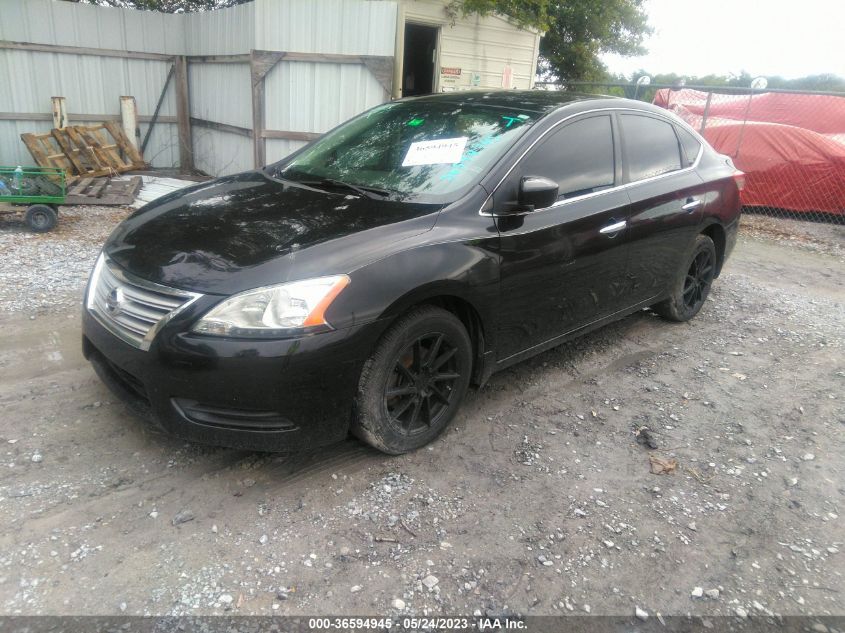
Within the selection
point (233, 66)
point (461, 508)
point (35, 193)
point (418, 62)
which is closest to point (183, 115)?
point (233, 66)

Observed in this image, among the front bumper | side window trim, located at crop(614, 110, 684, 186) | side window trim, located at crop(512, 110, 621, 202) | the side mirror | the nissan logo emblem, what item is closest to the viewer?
the front bumper

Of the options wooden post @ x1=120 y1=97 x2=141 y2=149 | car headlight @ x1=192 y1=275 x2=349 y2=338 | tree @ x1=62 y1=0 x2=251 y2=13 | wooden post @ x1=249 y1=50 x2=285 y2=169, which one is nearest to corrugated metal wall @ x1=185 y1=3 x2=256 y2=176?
wooden post @ x1=249 y1=50 x2=285 y2=169

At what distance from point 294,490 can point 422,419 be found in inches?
28.7

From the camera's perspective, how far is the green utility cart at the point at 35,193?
21.7 ft

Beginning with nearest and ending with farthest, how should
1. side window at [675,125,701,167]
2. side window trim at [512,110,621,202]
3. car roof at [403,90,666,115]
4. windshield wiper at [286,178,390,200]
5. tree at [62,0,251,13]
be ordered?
windshield wiper at [286,178,390,200] < side window trim at [512,110,621,202] < car roof at [403,90,666,115] < side window at [675,125,701,167] < tree at [62,0,251,13]

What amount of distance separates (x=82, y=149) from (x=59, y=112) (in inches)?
24.8

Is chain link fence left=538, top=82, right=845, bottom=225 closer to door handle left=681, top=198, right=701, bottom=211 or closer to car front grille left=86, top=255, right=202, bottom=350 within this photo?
door handle left=681, top=198, right=701, bottom=211

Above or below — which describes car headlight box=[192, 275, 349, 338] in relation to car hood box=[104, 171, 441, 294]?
below

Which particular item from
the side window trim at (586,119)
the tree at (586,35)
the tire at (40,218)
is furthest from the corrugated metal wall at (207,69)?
the tree at (586,35)

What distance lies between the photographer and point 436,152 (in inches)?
140

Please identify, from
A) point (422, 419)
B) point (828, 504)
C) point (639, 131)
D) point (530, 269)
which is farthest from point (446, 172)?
point (828, 504)

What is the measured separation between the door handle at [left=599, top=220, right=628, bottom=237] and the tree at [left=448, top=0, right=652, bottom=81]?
10505 millimetres

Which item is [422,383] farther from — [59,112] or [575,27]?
[575,27]

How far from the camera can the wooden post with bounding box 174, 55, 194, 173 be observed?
10.8m
